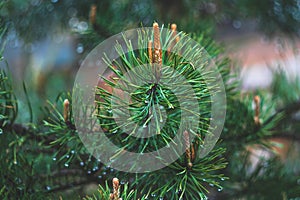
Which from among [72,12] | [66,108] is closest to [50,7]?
[72,12]

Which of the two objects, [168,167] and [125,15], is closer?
[168,167]

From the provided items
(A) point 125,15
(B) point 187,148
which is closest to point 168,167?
(B) point 187,148

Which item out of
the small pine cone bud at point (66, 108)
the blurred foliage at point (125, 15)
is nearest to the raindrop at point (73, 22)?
the blurred foliage at point (125, 15)

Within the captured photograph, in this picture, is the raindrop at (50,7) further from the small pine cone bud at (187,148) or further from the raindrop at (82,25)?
the small pine cone bud at (187,148)

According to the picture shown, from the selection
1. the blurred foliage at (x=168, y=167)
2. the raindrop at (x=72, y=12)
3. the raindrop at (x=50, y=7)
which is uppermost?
the raindrop at (x=50, y=7)

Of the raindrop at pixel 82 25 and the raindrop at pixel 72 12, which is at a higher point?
the raindrop at pixel 72 12

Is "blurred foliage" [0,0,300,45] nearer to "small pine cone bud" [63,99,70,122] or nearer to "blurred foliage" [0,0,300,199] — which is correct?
"blurred foliage" [0,0,300,199]

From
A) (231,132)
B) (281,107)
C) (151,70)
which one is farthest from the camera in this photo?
(281,107)

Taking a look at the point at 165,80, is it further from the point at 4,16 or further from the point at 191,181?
the point at 4,16

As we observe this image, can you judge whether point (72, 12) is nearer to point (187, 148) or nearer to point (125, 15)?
point (125, 15)

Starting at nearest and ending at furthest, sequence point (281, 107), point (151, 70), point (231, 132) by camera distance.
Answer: point (151, 70)
point (231, 132)
point (281, 107)

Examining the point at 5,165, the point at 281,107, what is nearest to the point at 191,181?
the point at 5,165
